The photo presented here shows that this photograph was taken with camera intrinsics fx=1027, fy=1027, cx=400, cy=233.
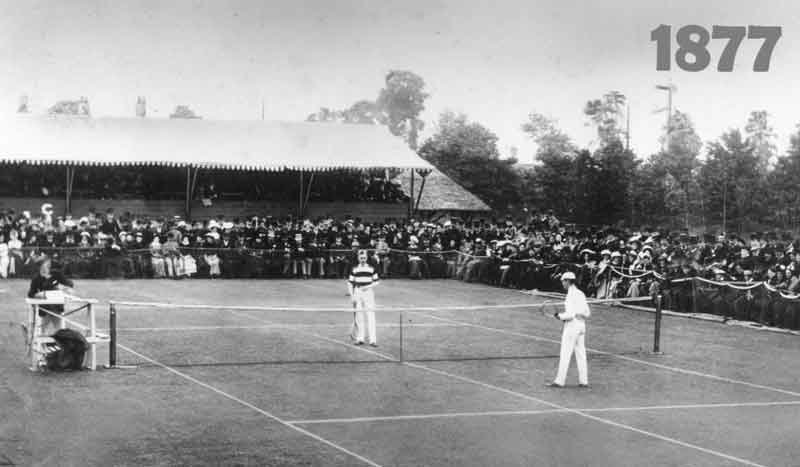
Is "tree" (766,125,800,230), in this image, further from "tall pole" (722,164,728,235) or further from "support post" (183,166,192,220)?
"support post" (183,166,192,220)

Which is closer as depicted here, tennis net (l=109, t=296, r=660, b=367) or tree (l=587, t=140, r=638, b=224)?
tennis net (l=109, t=296, r=660, b=367)

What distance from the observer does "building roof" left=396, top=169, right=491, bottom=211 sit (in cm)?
5384

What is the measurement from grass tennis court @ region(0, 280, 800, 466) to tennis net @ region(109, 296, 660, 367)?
73 millimetres

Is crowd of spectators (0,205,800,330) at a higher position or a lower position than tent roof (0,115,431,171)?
lower

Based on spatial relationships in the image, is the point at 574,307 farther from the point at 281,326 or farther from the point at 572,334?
the point at 281,326

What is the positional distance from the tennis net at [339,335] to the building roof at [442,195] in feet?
82.7

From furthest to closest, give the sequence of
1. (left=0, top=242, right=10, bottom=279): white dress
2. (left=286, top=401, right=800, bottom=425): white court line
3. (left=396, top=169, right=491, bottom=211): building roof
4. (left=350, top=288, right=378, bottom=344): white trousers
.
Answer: (left=396, top=169, right=491, bottom=211): building roof
(left=0, top=242, right=10, bottom=279): white dress
(left=350, top=288, right=378, bottom=344): white trousers
(left=286, top=401, right=800, bottom=425): white court line

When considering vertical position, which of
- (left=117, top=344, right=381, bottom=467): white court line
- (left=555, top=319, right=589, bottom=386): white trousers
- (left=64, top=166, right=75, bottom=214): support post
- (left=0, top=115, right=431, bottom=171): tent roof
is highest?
(left=0, top=115, right=431, bottom=171): tent roof

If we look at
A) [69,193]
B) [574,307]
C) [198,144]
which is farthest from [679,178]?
[574,307]

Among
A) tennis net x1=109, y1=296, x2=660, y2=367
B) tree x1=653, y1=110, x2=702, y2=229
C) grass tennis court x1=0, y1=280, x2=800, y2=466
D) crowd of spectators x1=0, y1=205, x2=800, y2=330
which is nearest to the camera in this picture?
grass tennis court x1=0, y1=280, x2=800, y2=466

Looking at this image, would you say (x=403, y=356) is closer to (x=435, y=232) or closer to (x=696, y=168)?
(x=435, y=232)

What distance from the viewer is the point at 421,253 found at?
3922 centimetres

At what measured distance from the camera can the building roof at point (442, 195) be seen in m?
53.8

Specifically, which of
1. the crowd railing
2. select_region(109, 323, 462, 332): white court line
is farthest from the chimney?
select_region(109, 323, 462, 332): white court line
